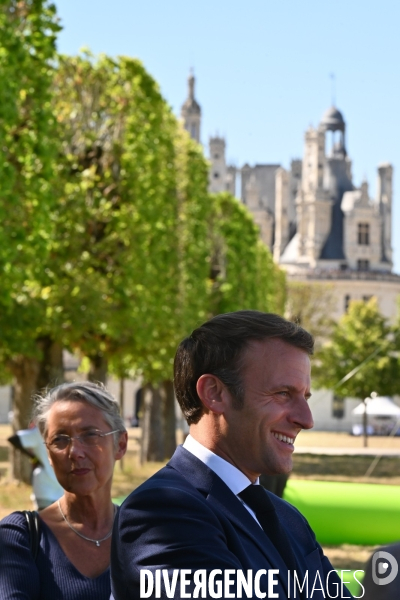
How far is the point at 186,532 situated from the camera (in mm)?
1979

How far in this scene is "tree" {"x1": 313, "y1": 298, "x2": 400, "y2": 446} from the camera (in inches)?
1813

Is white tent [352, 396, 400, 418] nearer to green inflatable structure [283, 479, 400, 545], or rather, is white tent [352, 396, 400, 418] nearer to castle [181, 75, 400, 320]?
green inflatable structure [283, 479, 400, 545]

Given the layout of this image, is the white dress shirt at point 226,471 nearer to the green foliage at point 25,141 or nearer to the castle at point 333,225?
the green foliage at point 25,141

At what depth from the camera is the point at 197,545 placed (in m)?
1.97

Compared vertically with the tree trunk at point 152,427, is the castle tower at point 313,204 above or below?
above

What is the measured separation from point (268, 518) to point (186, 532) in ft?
0.81

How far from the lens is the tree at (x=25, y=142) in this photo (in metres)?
13.6

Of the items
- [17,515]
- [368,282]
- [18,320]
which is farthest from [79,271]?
[368,282]

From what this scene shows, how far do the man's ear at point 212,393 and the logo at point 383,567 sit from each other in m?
0.52

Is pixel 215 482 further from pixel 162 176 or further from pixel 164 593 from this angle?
pixel 162 176

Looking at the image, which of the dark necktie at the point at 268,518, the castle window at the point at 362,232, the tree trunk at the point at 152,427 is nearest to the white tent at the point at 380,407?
the tree trunk at the point at 152,427

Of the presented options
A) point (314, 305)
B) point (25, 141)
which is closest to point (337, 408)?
point (314, 305)

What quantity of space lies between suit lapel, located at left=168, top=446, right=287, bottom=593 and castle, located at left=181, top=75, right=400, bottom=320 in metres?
90.5

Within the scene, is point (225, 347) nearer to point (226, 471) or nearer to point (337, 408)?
point (226, 471)
